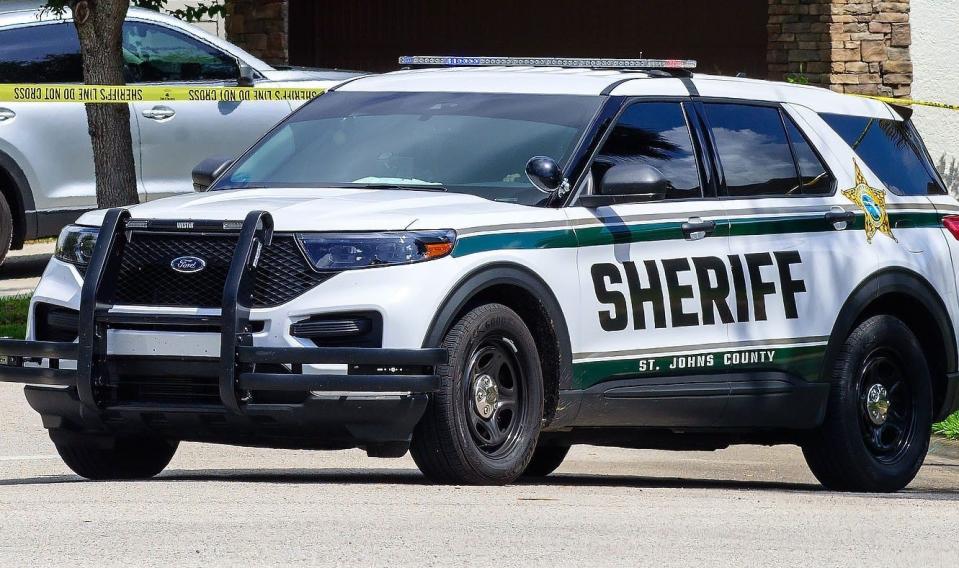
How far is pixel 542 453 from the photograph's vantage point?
890 centimetres

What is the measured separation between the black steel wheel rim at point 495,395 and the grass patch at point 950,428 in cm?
457

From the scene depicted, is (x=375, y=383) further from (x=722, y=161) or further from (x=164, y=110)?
(x=164, y=110)

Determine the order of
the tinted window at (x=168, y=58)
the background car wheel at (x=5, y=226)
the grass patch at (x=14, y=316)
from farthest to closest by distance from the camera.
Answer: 1. the tinted window at (x=168, y=58)
2. the background car wheel at (x=5, y=226)
3. the grass patch at (x=14, y=316)

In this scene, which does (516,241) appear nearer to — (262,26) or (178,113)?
(178,113)

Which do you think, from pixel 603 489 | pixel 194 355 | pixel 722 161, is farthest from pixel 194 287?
pixel 722 161

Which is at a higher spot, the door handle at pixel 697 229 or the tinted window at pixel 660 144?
the tinted window at pixel 660 144

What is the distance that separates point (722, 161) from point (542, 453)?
172 cm

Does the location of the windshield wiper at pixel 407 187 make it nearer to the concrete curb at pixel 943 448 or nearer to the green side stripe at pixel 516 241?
the green side stripe at pixel 516 241

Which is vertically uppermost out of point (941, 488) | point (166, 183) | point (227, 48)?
point (227, 48)

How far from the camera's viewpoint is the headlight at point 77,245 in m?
7.07

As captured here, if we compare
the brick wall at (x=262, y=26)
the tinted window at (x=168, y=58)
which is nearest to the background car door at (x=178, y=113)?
the tinted window at (x=168, y=58)

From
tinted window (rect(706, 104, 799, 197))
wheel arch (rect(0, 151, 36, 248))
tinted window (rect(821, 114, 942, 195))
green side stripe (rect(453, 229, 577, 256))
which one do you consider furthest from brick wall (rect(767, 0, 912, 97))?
green side stripe (rect(453, 229, 577, 256))

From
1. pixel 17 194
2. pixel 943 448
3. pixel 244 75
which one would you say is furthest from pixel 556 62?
pixel 17 194

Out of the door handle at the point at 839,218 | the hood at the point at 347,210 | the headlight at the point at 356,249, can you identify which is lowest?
the door handle at the point at 839,218
